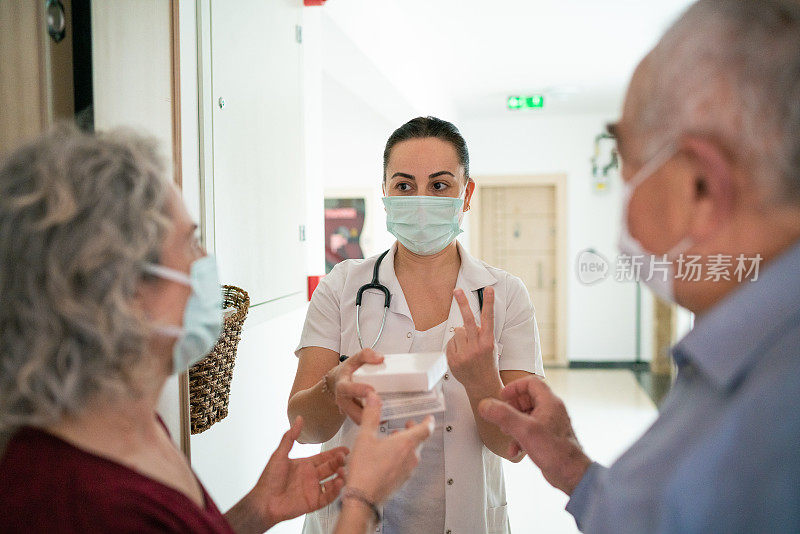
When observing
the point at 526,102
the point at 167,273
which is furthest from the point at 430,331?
the point at 526,102

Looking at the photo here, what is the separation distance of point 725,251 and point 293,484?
87 centimetres

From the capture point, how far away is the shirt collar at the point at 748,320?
2.26 ft

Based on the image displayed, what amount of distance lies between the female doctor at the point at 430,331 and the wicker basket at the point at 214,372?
0.19 meters

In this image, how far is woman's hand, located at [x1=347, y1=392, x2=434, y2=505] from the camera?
936 millimetres

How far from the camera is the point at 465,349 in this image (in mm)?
1332

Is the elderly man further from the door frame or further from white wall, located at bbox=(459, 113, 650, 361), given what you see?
white wall, located at bbox=(459, 113, 650, 361)

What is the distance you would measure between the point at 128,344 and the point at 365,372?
492mm

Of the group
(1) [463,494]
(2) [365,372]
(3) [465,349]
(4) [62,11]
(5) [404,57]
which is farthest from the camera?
(5) [404,57]

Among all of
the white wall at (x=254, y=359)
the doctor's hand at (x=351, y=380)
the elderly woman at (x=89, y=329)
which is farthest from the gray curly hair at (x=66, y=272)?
the white wall at (x=254, y=359)

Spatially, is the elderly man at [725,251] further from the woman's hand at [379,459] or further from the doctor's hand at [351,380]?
the doctor's hand at [351,380]

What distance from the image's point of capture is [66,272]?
0.71 m

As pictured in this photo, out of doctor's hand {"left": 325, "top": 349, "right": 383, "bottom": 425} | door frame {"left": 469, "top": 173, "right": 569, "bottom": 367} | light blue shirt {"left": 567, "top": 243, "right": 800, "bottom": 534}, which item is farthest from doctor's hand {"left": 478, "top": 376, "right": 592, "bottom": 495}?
door frame {"left": 469, "top": 173, "right": 569, "bottom": 367}

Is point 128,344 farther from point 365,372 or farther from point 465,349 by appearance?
point 465,349

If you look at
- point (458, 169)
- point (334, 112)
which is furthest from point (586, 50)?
point (458, 169)
